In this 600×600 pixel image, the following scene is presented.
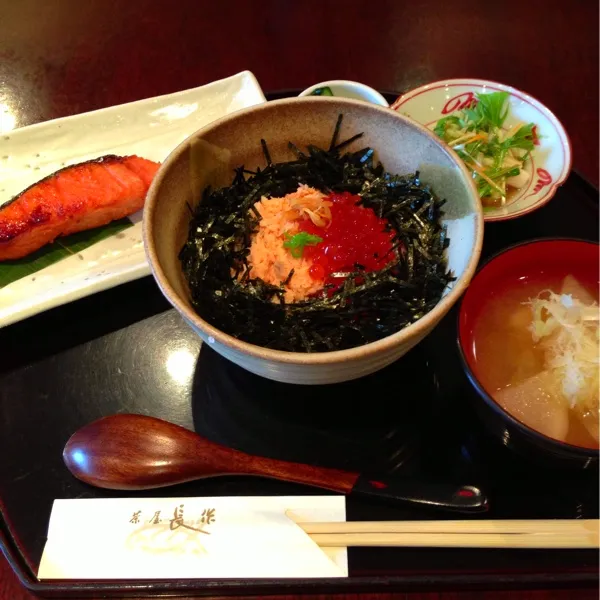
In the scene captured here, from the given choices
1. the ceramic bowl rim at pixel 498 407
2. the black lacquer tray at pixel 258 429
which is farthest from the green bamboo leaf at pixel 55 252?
the ceramic bowl rim at pixel 498 407

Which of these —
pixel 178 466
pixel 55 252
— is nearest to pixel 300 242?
pixel 178 466

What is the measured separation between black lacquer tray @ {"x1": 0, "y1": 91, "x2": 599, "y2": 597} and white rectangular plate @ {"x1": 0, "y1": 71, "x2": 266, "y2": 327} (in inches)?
4.6

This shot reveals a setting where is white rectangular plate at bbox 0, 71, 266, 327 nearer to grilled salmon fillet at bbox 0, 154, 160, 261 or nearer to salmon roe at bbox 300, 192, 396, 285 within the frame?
grilled salmon fillet at bbox 0, 154, 160, 261

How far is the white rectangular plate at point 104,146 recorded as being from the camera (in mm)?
1698

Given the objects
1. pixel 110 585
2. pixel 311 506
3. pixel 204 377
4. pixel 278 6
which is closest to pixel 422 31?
pixel 278 6

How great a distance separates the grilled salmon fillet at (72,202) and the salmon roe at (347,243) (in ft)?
2.36

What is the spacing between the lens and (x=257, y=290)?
Answer: 4.63ft

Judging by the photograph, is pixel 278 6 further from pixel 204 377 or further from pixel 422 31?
pixel 204 377

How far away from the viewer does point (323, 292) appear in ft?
4.70

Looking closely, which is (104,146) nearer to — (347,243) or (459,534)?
(347,243)

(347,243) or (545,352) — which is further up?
(347,243)

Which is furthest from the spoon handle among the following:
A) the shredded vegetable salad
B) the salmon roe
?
the shredded vegetable salad

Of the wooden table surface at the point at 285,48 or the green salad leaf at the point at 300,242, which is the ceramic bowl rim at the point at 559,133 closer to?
the wooden table surface at the point at 285,48

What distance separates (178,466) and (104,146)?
4.43 ft
